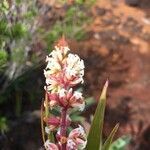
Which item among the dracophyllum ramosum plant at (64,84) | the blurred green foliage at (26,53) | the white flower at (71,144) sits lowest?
the blurred green foliage at (26,53)

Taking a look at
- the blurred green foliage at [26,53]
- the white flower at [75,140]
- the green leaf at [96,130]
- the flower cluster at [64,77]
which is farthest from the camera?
the blurred green foliage at [26,53]

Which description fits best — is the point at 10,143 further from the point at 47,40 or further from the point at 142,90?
the point at 142,90

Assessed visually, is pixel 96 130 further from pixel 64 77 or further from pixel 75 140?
pixel 64 77

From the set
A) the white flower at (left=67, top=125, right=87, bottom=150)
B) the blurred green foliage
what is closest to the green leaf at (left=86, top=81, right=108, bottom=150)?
the white flower at (left=67, top=125, right=87, bottom=150)

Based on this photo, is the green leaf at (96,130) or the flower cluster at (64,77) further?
the green leaf at (96,130)

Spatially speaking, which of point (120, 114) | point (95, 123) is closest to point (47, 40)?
point (120, 114)

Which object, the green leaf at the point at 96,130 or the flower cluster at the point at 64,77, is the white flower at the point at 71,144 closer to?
the flower cluster at the point at 64,77

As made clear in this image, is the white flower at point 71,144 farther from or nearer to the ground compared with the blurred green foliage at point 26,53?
farther from the ground

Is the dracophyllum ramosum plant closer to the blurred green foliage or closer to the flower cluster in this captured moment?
the flower cluster

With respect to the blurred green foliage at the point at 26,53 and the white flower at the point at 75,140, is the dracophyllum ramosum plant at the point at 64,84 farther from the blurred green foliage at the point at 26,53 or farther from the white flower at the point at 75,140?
the blurred green foliage at the point at 26,53

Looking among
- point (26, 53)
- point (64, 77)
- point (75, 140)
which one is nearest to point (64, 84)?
point (64, 77)

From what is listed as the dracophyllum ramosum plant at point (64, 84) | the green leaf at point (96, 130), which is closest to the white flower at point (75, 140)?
the dracophyllum ramosum plant at point (64, 84)

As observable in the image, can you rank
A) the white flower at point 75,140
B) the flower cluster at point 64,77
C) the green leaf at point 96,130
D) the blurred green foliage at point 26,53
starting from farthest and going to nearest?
1. the blurred green foliage at point 26,53
2. the green leaf at point 96,130
3. the white flower at point 75,140
4. the flower cluster at point 64,77
